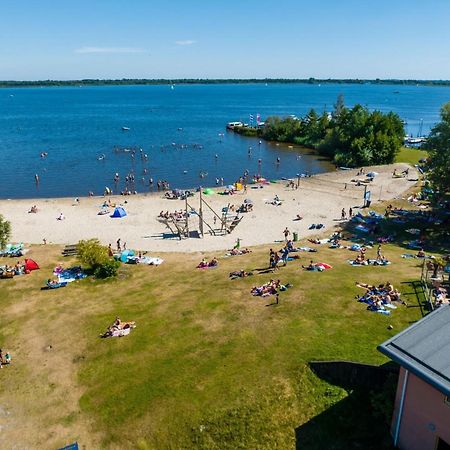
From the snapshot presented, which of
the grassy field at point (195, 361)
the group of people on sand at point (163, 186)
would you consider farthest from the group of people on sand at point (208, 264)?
the group of people on sand at point (163, 186)

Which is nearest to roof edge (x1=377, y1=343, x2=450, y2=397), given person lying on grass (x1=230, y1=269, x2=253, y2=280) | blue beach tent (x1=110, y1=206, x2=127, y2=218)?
person lying on grass (x1=230, y1=269, x2=253, y2=280)

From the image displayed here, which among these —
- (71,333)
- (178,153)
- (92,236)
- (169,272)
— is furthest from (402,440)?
(178,153)

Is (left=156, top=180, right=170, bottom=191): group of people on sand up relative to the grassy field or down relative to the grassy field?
down

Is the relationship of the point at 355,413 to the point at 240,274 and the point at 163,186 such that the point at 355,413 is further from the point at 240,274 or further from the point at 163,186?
the point at 163,186

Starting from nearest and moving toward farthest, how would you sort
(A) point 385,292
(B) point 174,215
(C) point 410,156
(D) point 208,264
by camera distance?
(A) point 385,292 < (D) point 208,264 < (B) point 174,215 < (C) point 410,156

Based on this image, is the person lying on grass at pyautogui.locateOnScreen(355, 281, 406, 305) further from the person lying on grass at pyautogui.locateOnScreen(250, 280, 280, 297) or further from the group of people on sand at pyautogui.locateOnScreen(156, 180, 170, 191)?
the group of people on sand at pyautogui.locateOnScreen(156, 180, 170, 191)

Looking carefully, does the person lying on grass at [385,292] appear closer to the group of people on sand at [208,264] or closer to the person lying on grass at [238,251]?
the group of people on sand at [208,264]

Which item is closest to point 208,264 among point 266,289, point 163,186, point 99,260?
point 99,260

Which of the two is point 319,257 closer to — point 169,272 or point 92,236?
point 169,272
